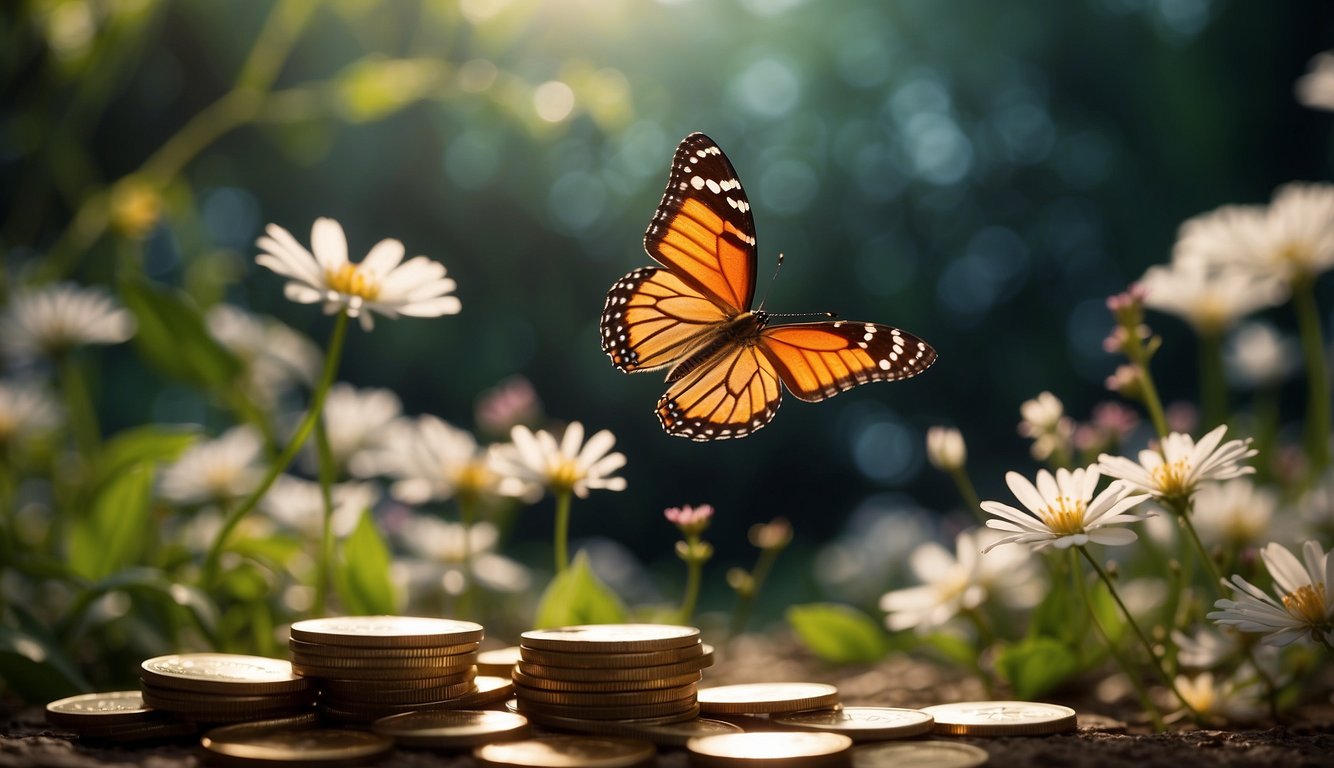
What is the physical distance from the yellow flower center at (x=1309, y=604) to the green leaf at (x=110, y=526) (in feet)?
5.79

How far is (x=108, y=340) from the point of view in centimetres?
211

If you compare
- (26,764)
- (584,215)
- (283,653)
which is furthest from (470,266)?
(26,764)

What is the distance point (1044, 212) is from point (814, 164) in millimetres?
1257

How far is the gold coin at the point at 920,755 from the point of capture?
1.15 m

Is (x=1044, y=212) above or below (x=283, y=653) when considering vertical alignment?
above

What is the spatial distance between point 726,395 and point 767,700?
49cm

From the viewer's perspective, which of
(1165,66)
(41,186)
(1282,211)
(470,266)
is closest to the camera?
(1282,211)

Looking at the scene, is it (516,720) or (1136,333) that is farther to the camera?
(1136,333)

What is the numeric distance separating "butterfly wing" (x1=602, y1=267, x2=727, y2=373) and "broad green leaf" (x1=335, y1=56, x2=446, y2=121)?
2.96 feet

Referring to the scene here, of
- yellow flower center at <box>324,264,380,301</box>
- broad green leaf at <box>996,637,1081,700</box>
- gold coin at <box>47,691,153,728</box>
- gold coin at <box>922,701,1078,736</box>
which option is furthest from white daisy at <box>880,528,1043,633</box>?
gold coin at <box>47,691,153,728</box>

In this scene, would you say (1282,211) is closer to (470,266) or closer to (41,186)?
(41,186)

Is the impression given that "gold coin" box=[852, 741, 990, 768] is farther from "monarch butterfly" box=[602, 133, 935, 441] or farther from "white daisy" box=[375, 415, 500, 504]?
"white daisy" box=[375, 415, 500, 504]

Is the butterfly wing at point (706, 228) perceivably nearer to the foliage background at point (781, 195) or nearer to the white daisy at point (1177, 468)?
the white daisy at point (1177, 468)

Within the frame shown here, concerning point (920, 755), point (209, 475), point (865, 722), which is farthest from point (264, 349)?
point (920, 755)
